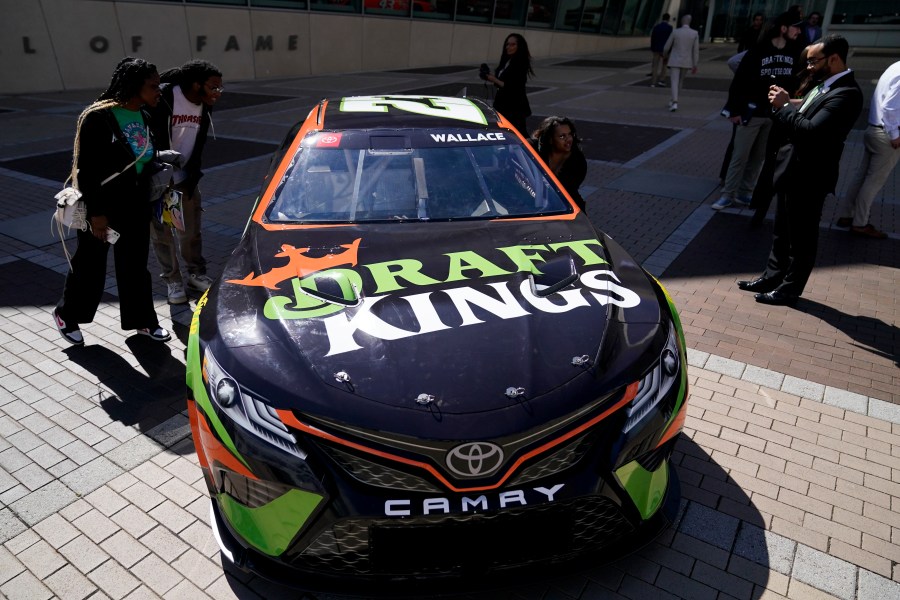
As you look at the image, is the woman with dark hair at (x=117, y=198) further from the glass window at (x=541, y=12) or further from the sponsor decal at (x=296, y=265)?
the glass window at (x=541, y=12)

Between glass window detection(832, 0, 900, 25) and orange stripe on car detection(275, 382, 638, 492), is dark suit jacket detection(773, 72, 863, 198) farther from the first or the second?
glass window detection(832, 0, 900, 25)

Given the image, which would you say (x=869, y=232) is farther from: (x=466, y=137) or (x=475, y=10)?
(x=475, y=10)

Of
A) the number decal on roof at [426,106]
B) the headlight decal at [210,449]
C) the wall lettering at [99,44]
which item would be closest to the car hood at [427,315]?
the headlight decal at [210,449]

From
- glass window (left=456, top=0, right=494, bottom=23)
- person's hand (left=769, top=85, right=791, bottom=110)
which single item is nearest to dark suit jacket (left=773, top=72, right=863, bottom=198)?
person's hand (left=769, top=85, right=791, bottom=110)

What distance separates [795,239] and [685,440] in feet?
7.93

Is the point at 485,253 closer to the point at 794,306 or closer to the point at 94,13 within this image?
the point at 794,306

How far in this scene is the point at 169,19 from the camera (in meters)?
15.9

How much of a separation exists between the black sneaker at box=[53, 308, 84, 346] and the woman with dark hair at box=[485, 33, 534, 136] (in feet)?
16.8

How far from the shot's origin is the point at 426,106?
169 inches

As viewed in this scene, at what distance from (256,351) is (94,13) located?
53.2 feet

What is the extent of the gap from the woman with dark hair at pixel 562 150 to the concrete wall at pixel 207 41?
14.6 meters

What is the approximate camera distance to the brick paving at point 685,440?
8.34 ft

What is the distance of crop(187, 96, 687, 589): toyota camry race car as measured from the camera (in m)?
2.01

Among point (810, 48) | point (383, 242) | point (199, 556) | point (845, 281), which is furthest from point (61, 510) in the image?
point (845, 281)
